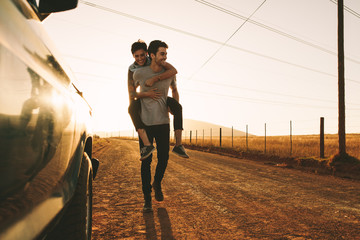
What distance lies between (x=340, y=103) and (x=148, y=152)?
33.6 feet

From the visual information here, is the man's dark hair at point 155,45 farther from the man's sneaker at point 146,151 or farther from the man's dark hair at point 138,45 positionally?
the man's sneaker at point 146,151

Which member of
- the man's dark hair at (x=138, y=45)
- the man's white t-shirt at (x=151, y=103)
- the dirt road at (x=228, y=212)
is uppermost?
the man's dark hair at (x=138, y=45)

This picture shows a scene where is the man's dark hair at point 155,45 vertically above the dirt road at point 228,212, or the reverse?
the man's dark hair at point 155,45

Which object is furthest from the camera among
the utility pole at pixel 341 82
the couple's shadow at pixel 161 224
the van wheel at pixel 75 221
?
the utility pole at pixel 341 82

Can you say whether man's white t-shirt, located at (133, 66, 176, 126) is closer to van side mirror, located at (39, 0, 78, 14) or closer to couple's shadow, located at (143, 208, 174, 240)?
couple's shadow, located at (143, 208, 174, 240)

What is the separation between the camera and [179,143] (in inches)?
144

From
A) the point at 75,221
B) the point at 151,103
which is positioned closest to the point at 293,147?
the point at 151,103

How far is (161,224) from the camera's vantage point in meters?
3.10

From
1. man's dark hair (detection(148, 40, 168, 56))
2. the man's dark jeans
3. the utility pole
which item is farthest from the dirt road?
the utility pole

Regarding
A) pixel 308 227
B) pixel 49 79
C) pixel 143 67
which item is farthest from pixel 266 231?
pixel 49 79

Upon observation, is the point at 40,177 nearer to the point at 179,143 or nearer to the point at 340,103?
the point at 179,143

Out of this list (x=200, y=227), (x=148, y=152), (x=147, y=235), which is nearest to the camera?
(x=147, y=235)

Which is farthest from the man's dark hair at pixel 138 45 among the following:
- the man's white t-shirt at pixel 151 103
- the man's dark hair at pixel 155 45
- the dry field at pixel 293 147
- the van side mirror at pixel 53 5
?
the dry field at pixel 293 147

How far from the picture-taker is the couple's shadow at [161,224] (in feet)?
9.05
